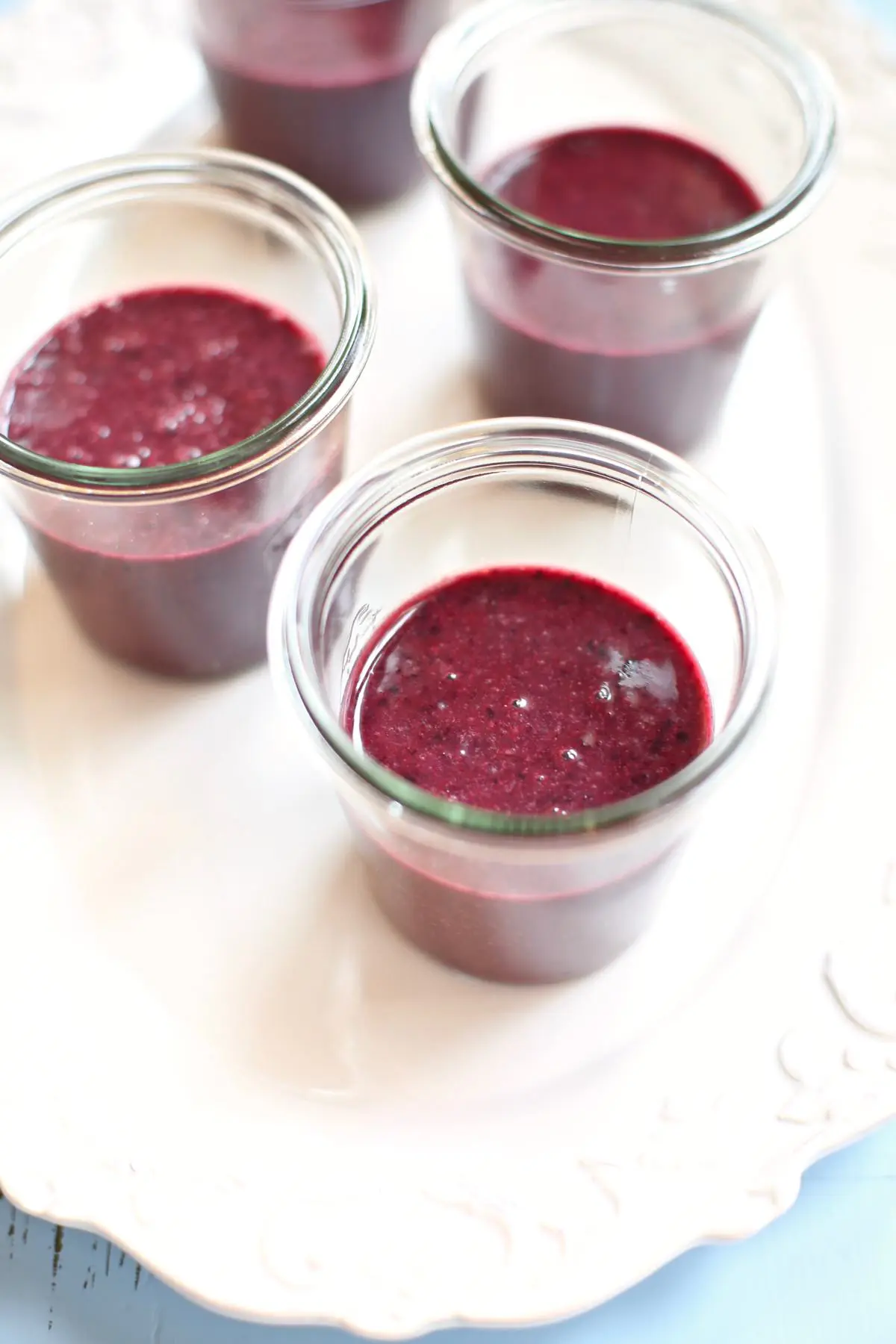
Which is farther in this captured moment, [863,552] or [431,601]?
[863,552]

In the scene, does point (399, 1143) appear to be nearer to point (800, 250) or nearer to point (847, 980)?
point (847, 980)

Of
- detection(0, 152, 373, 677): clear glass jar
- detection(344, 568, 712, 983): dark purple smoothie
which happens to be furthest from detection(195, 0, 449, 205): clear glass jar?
detection(344, 568, 712, 983): dark purple smoothie

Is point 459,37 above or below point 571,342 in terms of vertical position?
above

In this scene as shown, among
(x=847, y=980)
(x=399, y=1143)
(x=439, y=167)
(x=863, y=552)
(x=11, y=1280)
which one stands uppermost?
(x=439, y=167)

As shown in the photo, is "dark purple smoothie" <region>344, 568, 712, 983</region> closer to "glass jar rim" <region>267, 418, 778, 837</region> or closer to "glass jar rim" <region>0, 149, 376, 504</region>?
"glass jar rim" <region>267, 418, 778, 837</region>

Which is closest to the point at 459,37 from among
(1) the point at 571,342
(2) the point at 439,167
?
(2) the point at 439,167

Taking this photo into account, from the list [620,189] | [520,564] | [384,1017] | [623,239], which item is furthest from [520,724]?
[620,189]

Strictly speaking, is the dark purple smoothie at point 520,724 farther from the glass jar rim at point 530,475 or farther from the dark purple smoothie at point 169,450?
the dark purple smoothie at point 169,450
